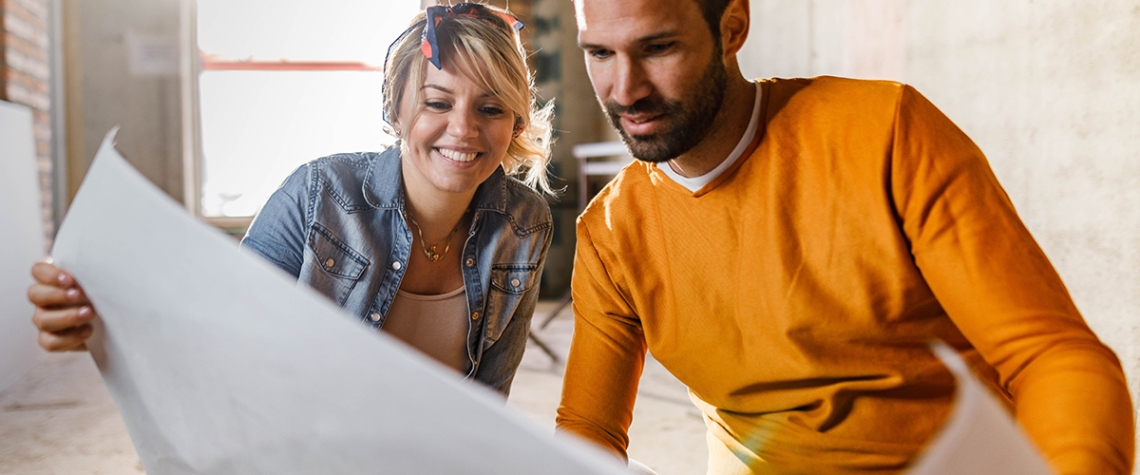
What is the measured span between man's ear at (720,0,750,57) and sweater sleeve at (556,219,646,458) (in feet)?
1.10

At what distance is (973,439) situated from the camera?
29 centimetres

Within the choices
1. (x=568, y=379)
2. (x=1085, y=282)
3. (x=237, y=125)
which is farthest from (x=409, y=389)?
(x=237, y=125)

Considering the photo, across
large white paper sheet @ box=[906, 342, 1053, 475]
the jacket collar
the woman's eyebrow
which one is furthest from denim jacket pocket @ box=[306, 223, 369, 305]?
large white paper sheet @ box=[906, 342, 1053, 475]

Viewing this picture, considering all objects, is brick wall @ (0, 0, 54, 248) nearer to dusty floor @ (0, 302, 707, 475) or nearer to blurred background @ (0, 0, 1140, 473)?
blurred background @ (0, 0, 1140, 473)

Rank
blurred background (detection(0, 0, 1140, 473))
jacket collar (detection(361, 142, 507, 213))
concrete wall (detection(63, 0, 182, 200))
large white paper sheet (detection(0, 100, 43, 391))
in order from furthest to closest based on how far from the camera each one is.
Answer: concrete wall (detection(63, 0, 182, 200))
large white paper sheet (detection(0, 100, 43, 391))
blurred background (detection(0, 0, 1140, 473))
jacket collar (detection(361, 142, 507, 213))

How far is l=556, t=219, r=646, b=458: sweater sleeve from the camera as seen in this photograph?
0.95 m

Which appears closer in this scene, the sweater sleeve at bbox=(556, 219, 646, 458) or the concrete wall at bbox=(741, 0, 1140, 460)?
the sweater sleeve at bbox=(556, 219, 646, 458)

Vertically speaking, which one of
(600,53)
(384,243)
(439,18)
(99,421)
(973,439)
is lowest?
(99,421)

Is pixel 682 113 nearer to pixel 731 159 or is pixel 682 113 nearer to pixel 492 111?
pixel 731 159

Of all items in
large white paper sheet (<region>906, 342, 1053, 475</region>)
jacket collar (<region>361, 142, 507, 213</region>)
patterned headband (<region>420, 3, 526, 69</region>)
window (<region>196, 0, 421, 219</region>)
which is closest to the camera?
large white paper sheet (<region>906, 342, 1053, 475</region>)

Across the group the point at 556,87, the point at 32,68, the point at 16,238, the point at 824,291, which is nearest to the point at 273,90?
the point at 32,68

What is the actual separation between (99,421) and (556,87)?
3.65m

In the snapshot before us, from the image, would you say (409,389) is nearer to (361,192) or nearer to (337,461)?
(337,461)

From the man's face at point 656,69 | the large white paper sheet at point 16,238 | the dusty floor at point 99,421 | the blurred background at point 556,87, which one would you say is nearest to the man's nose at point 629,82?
the man's face at point 656,69
